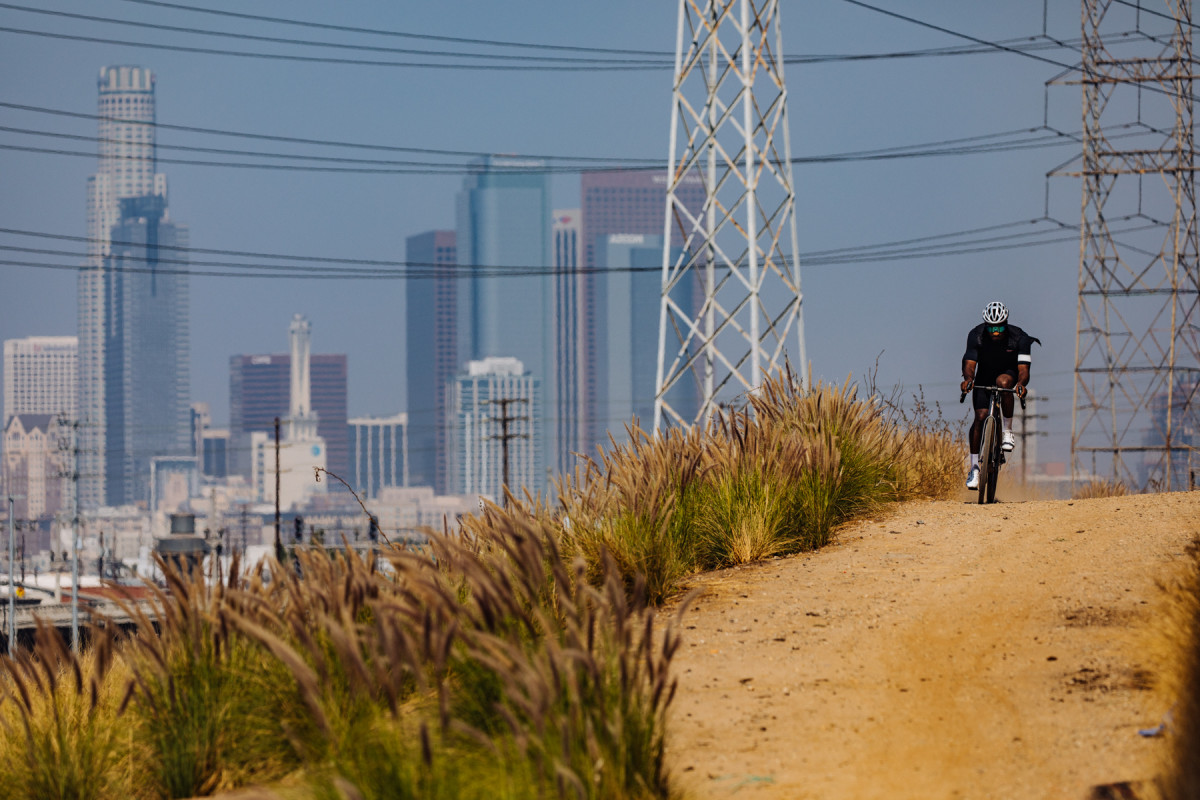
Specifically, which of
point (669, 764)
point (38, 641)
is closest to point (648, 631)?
point (669, 764)

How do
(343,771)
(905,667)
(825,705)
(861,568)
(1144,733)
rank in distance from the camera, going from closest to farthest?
(343,771) → (1144,733) → (825,705) → (905,667) → (861,568)

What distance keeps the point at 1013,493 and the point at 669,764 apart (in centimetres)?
1519

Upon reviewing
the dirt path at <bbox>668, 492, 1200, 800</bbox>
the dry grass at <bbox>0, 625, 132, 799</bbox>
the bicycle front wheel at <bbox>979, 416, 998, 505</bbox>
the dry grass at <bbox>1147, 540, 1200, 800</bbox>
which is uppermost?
the bicycle front wheel at <bbox>979, 416, 998, 505</bbox>

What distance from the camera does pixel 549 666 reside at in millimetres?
4906

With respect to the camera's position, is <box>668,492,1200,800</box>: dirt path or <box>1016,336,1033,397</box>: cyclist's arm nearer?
<box>668,492,1200,800</box>: dirt path

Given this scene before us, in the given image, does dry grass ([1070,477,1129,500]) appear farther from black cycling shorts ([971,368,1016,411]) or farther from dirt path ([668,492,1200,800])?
dirt path ([668,492,1200,800])

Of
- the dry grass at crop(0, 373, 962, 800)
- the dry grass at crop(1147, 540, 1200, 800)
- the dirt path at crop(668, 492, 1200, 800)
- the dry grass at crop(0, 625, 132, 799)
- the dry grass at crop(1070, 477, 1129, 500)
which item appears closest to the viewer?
the dry grass at crop(1147, 540, 1200, 800)

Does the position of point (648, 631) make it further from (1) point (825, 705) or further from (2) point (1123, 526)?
(2) point (1123, 526)

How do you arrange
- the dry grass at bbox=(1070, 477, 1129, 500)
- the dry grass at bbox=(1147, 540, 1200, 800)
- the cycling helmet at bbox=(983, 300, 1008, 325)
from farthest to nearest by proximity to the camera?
the dry grass at bbox=(1070, 477, 1129, 500) → the cycling helmet at bbox=(983, 300, 1008, 325) → the dry grass at bbox=(1147, 540, 1200, 800)

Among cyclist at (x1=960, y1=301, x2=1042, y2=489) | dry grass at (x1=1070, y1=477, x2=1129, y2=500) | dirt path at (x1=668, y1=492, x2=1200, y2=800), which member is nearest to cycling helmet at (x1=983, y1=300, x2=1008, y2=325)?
cyclist at (x1=960, y1=301, x2=1042, y2=489)

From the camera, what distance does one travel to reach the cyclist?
13086mm

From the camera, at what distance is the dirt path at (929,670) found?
507 centimetres

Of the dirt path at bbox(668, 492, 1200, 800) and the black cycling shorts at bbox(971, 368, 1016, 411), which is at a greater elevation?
the black cycling shorts at bbox(971, 368, 1016, 411)

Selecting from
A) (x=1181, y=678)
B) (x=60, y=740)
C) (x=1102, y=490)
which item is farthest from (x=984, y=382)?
(x=60, y=740)
